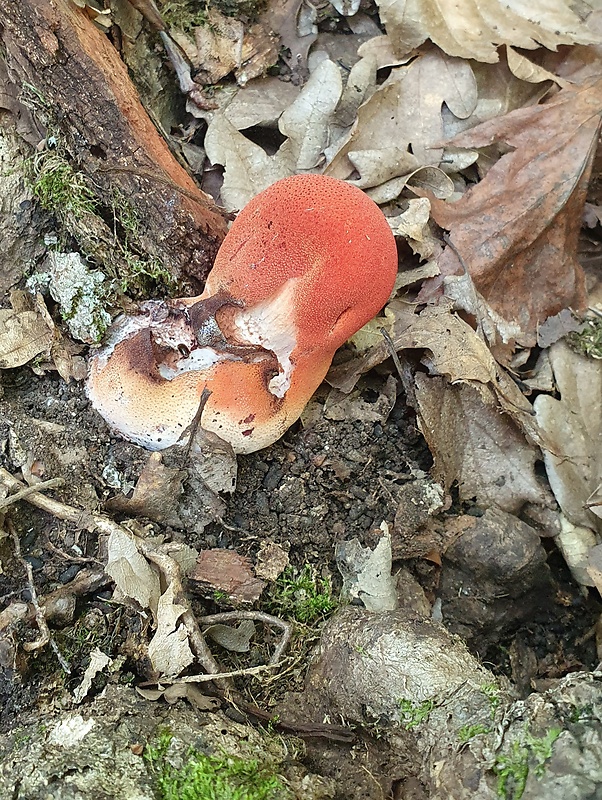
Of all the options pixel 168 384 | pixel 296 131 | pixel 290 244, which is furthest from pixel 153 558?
pixel 296 131

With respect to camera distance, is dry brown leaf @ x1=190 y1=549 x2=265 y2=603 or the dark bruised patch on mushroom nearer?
dry brown leaf @ x1=190 y1=549 x2=265 y2=603

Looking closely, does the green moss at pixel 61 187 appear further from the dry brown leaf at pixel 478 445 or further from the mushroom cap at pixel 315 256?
the dry brown leaf at pixel 478 445

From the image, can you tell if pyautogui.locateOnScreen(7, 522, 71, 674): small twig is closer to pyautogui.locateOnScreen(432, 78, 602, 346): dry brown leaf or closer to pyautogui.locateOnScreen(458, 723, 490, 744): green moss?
pyautogui.locateOnScreen(458, 723, 490, 744): green moss

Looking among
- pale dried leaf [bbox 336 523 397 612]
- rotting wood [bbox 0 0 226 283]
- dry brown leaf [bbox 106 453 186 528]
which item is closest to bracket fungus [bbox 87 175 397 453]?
dry brown leaf [bbox 106 453 186 528]

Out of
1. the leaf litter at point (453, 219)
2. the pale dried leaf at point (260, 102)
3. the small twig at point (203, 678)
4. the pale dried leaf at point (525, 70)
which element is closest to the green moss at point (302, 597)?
the leaf litter at point (453, 219)

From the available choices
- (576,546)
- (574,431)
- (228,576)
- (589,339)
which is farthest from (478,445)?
(228,576)

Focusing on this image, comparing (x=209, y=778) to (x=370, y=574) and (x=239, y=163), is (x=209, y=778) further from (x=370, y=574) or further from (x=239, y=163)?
(x=239, y=163)
